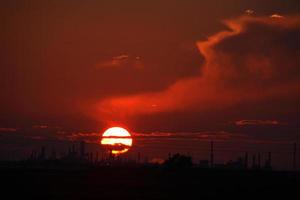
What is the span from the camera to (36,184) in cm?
2397

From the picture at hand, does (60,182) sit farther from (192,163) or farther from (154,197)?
(192,163)

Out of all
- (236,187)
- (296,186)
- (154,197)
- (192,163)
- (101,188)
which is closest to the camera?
(154,197)

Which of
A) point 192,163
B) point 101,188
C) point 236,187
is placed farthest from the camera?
point 192,163

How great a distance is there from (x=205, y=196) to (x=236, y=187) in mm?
4197

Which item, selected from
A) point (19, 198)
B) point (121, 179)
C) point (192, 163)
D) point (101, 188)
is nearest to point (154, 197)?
point (101, 188)

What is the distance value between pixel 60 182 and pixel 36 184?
146 centimetres

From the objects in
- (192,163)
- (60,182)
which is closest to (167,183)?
(60,182)

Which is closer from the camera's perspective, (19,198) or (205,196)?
(19,198)

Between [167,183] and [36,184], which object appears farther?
[167,183]

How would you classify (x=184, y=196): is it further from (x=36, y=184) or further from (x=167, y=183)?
(x=36, y=184)

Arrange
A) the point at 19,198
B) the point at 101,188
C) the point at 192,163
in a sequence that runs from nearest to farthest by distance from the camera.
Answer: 1. the point at 19,198
2. the point at 101,188
3. the point at 192,163

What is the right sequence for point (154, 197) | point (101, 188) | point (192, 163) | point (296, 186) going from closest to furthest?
1. point (154, 197)
2. point (101, 188)
3. point (296, 186)
4. point (192, 163)

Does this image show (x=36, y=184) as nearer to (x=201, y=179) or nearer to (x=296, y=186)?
(x=201, y=179)

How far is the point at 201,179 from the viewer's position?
28.5 m
